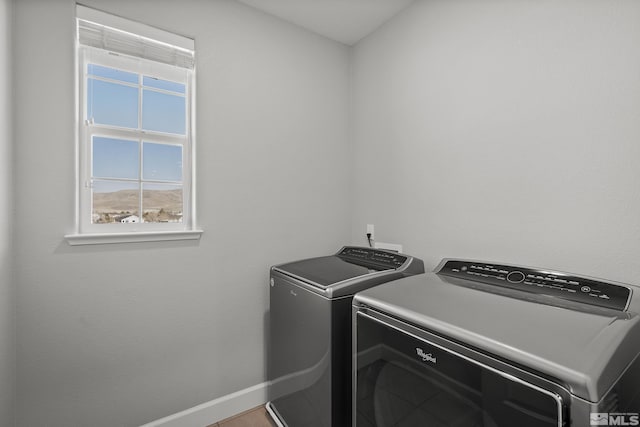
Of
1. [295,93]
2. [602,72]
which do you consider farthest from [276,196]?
[602,72]

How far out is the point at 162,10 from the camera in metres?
1.60

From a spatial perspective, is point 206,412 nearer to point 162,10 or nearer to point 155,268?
point 155,268

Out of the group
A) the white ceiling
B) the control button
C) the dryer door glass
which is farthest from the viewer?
the white ceiling

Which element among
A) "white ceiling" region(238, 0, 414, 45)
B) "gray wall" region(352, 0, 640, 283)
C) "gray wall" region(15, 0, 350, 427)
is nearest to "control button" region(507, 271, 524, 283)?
"gray wall" region(352, 0, 640, 283)

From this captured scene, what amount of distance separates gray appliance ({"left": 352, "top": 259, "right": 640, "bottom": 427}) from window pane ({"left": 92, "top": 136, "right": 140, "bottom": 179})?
1.40 metres

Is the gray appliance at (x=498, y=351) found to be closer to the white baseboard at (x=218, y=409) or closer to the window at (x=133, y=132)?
the white baseboard at (x=218, y=409)

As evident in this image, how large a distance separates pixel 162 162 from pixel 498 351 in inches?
70.5

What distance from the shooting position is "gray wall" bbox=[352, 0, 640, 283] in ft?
3.67

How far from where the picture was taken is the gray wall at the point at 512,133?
3.67 ft

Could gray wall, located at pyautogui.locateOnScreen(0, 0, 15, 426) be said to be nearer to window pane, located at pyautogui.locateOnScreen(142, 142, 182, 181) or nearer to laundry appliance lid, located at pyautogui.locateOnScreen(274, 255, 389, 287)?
window pane, located at pyautogui.locateOnScreen(142, 142, 182, 181)

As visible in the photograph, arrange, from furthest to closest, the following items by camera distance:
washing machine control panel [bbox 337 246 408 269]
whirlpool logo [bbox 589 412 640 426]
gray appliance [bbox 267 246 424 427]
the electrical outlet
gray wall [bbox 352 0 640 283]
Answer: the electrical outlet → washing machine control panel [bbox 337 246 408 269] → gray appliance [bbox 267 246 424 427] → gray wall [bbox 352 0 640 283] → whirlpool logo [bbox 589 412 640 426]

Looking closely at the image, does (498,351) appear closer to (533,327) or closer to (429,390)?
(533,327)

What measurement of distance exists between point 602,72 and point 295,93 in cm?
163

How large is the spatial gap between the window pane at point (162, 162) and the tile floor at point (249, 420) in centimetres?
151
